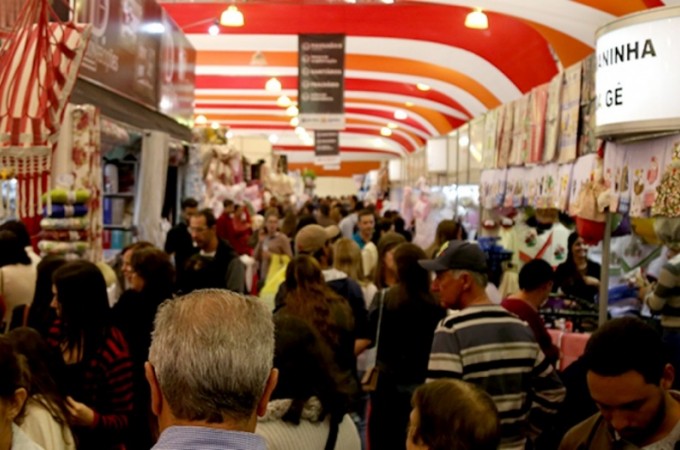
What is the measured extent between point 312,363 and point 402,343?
194 cm

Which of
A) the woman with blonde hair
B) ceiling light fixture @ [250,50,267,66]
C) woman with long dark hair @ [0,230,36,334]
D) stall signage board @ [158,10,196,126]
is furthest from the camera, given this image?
ceiling light fixture @ [250,50,267,66]

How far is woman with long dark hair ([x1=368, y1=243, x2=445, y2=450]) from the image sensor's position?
15.1 feet

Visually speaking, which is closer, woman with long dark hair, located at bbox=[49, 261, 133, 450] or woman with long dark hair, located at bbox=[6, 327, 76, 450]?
woman with long dark hair, located at bbox=[6, 327, 76, 450]

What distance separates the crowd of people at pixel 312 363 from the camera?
1746mm

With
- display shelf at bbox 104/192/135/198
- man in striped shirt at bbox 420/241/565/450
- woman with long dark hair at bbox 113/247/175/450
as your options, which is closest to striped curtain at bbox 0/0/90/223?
woman with long dark hair at bbox 113/247/175/450

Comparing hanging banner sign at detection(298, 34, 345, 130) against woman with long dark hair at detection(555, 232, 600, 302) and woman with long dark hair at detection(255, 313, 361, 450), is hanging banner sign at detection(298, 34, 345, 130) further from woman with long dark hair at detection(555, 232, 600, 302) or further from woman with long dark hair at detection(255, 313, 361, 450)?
woman with long dark hair at detection(255, 313, 361, 450)

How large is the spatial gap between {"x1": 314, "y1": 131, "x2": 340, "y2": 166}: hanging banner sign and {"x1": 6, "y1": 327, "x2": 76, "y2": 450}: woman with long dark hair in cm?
2095

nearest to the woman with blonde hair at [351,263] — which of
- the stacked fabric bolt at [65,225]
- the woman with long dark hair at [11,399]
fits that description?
the stacked fabric bolt at [65,225]

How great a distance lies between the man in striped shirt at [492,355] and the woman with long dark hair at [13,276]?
→ 2.78 m

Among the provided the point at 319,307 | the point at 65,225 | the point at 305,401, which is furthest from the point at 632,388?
the point at 65,225

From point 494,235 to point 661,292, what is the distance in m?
5.14

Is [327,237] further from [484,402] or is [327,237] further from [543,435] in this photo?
[484,402]

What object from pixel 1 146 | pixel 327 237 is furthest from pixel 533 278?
pixel 1 146

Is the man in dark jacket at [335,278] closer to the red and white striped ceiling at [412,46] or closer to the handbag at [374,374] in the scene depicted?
the handbag at [374,374]
